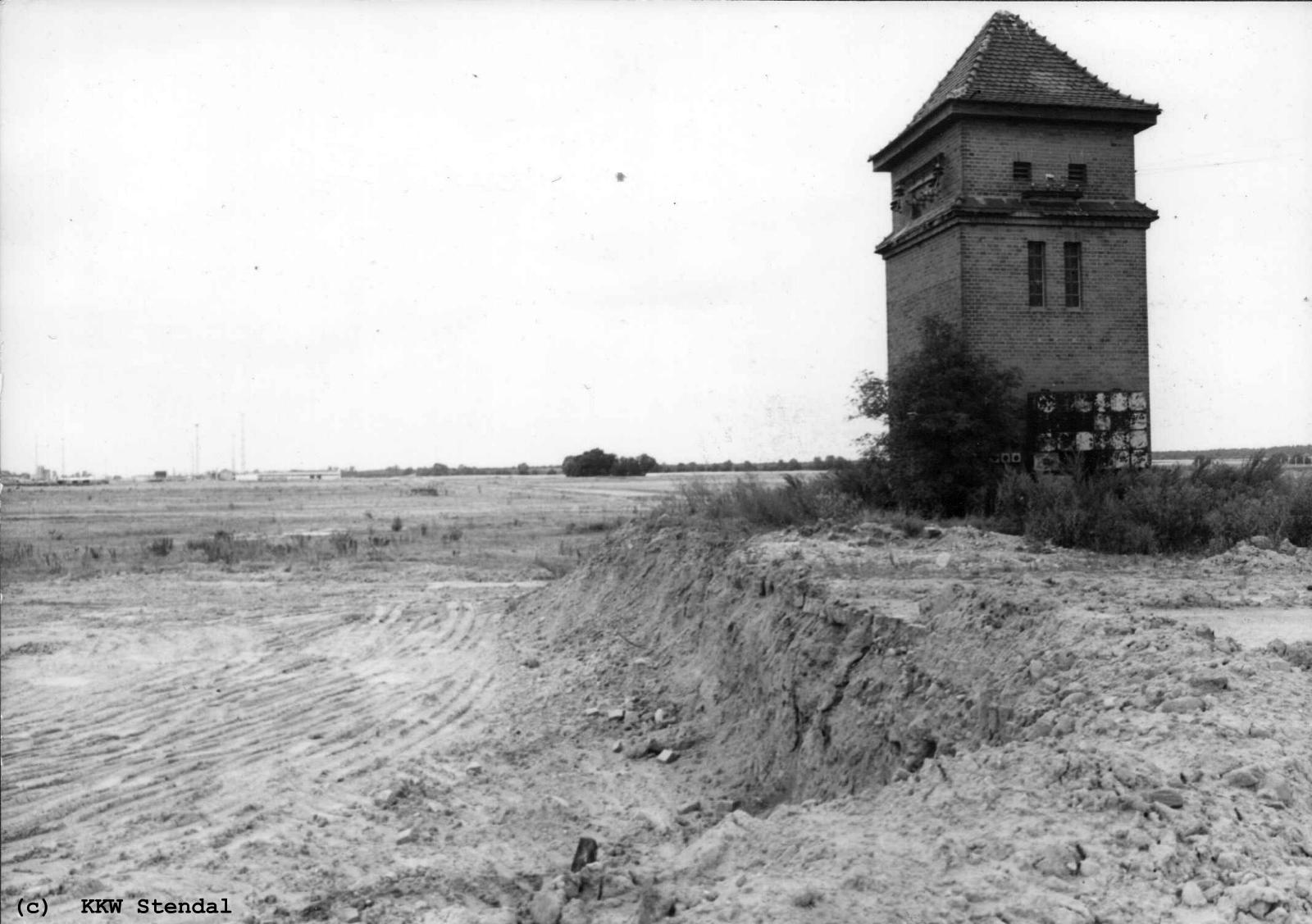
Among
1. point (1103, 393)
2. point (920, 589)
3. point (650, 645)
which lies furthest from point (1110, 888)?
point (1103, 393)

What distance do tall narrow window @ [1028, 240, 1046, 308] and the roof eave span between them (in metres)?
2.57

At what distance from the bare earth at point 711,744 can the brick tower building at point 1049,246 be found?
6.00 metres

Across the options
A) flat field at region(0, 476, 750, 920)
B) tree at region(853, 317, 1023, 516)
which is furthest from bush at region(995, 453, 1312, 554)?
flat field at region(0, 476, 750, 920)

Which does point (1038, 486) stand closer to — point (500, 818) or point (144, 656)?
point (500, 818)

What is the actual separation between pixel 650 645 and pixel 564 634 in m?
1.76

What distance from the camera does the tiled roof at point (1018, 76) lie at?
19.0m

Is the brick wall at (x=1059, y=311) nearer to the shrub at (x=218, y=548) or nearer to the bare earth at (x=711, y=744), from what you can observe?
the bare earth at (x=711, y=744)

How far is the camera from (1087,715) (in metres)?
6.16

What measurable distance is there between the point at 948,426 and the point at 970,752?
10997mm

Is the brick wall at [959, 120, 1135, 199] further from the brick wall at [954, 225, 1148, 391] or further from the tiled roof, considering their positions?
the brick wall at [954, 225, 1148, 391]

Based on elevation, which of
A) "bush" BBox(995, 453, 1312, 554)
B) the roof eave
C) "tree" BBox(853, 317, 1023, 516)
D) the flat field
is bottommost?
the flat field

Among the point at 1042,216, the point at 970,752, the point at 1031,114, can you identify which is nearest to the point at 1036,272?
the point at 1042,216

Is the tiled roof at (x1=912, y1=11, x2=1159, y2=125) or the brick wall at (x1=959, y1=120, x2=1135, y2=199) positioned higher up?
the tiled roof at (x1=912, y1=11, x2=1159, y2=125)

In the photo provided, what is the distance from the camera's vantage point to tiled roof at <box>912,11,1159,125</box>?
1900 centimetres
